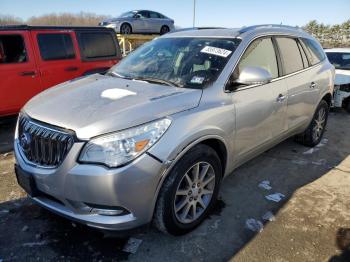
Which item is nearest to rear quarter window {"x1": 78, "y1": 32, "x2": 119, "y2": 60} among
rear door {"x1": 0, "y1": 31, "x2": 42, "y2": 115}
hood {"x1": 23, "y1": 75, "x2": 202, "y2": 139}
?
rear door {"x1": 0, "y1": 31, "x2": 42, "y2": 115}

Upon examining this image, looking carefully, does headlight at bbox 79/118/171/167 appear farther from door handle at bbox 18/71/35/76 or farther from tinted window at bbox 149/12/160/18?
tinted window at bbox 149/12/160/18

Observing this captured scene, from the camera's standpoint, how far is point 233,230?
3.14 meters

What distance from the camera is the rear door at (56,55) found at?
636 cm

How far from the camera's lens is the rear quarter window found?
7043mm

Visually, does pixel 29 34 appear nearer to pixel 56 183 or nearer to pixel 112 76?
pixel 112 76

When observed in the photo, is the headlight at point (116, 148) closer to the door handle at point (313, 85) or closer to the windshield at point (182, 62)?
the windshield at point (182, 62)

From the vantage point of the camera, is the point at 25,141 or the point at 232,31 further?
the point at 232,31

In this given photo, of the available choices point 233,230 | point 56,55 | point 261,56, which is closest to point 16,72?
point 56,55

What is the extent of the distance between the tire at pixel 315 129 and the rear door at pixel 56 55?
439 cm

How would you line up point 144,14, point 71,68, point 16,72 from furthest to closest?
point 144,14
point 71,68
point 16,72

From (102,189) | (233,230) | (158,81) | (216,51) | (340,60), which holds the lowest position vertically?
(233,230)

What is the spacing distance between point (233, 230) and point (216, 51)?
5.70ft

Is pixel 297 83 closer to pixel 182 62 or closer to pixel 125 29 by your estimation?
pixel 182 62

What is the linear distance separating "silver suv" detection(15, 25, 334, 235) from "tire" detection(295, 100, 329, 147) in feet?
3.42
